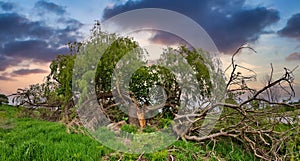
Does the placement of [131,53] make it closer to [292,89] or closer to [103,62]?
[103,62]

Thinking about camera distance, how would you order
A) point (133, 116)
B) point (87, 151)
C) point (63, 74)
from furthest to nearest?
1. point (63, 74)
2. point (133, 116)
3. point (87, 151)

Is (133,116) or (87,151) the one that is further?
(133,116)

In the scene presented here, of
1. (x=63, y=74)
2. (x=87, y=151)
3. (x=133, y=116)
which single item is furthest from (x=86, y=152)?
(x=63, y=74)

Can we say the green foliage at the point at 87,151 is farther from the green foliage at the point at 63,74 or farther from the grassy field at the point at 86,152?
the green foliage at the point at 63,74

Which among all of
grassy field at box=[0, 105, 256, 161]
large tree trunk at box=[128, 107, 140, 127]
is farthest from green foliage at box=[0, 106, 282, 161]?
large tree trunk at box=[128, 107, 140, 127]

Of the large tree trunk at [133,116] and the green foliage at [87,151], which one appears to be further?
the large tree trunk at [133,116]

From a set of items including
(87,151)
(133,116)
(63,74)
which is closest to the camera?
(87,151)

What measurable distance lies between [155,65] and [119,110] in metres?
2.18

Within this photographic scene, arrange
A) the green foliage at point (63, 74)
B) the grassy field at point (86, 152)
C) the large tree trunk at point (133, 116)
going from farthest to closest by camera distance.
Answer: the green foliage at point (63, 74)
the large tree trunk at point (133, 116)
the grassy field at point (86, 152)

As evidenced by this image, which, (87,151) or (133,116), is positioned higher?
(133,116)

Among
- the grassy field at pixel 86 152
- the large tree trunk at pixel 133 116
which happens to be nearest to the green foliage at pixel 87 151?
the grassy field at pixel 86 152

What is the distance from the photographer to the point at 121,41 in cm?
1299

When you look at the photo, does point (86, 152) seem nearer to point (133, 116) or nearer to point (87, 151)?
point (87, 151)

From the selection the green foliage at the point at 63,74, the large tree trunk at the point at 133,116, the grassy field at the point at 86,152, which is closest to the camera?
the grassy field at the point at 86,152
